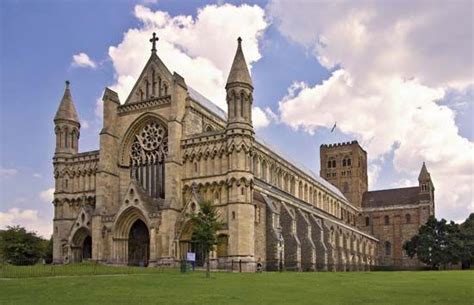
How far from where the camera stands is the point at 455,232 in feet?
295

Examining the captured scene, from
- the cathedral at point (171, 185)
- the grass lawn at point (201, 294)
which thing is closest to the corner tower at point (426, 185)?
the cathedral at point (171, 185)

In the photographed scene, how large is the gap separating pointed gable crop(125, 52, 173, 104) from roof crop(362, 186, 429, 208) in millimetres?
77217

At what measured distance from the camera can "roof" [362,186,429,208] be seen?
417 feet

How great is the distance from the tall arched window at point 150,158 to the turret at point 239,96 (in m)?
9.05

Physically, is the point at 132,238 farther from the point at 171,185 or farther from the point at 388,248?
the point at 388,248

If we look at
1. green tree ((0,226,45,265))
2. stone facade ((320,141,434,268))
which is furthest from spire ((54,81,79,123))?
stone facade ((320,141,434,268))

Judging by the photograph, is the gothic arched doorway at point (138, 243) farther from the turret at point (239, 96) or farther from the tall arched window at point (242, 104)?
the tall arched window at point (242, 104)

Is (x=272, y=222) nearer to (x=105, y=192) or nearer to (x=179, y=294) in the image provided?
(x=105, y=192)

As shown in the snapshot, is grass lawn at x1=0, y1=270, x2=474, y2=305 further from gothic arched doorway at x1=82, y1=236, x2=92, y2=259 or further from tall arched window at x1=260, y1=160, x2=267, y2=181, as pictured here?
tall arched window at x1=260, y1=160, x2=267, y2=181

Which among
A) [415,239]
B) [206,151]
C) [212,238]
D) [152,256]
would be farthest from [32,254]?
[415,239]

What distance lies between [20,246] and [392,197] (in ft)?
295

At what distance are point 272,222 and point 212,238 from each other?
20018mm

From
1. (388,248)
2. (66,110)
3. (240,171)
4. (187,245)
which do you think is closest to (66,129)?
(66,110)

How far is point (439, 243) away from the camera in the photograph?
90.4 meters
